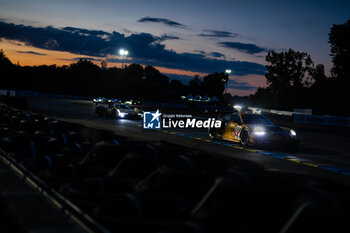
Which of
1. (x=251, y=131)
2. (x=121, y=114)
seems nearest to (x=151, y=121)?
(x=251, y=131)

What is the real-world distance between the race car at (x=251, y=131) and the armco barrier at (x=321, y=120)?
22707mm

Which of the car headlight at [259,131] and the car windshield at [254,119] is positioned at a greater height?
the car windshield at [254,119]

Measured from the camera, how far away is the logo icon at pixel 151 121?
2240cm

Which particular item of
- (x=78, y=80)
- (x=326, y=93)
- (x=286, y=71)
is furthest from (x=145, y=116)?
(x=78, y=80)

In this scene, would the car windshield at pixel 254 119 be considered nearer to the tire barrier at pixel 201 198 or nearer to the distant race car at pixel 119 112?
the tire barrier at pixel 201 198

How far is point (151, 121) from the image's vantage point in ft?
75.4

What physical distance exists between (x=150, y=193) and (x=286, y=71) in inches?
4560

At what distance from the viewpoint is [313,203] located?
8.90 feet

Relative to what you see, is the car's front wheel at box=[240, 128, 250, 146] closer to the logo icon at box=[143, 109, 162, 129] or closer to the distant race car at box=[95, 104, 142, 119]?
the logo icon at box=[143, 109, 162, 129]

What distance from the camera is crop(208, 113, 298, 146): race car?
16.0 metres

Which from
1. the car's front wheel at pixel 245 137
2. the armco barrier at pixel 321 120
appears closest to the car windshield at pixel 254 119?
the car's front wheel at pixel 245 137

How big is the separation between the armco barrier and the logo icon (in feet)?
68.3

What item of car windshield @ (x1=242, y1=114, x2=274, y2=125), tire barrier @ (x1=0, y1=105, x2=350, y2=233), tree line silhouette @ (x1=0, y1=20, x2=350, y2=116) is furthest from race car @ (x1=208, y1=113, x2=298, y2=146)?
tree line silhouette @ (x1=0, y1=20, x2=350, y2=116)

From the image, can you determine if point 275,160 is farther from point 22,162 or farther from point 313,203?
point 313,203
